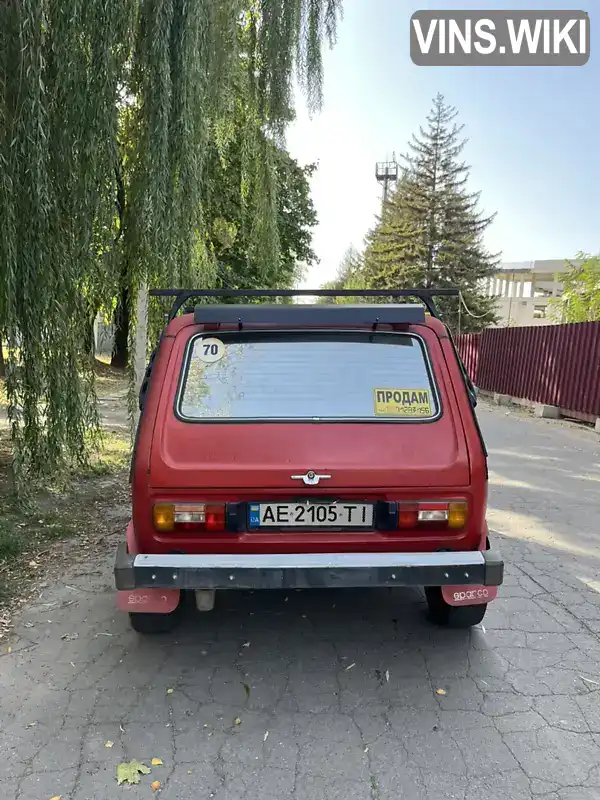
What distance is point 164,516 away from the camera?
289cm

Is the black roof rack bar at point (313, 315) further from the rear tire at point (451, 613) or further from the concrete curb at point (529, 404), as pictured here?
the concrete curb at point (529, 404)

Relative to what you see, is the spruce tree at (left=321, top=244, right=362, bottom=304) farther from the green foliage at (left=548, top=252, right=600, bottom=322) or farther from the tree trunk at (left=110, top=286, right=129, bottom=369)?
the tree trunk at (left=110, top=286, right=129, bottom=369)

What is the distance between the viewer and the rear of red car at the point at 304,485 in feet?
9.29

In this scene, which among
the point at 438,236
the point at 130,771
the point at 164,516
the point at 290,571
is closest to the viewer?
the point at 130,771

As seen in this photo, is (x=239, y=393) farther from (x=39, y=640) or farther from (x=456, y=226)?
(x=456, y=226)

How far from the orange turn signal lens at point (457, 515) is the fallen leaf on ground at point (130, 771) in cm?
170

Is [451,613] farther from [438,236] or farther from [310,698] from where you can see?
[438,236]

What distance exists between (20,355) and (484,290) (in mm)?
37508

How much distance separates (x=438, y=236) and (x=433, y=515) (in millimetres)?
39875

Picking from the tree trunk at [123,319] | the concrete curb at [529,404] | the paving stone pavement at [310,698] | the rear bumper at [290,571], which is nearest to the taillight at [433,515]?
the rear bumper at [290,571]

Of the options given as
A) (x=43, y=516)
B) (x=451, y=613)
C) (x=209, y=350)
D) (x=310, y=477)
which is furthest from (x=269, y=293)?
(x=43, y=516)

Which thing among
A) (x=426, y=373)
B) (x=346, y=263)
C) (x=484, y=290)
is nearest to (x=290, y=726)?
(x=426, y=373)

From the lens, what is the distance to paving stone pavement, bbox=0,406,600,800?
2357 mm

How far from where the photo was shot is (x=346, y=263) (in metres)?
71.5
